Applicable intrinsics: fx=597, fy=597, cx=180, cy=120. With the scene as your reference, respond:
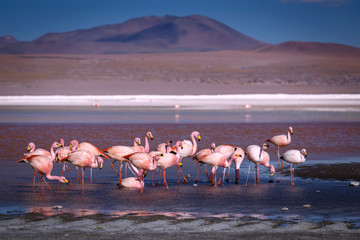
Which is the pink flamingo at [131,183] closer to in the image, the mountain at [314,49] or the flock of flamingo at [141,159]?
the flock of flamingo at [141,159]

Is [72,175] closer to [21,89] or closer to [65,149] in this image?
[65,149]

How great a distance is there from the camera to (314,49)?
6649 inches

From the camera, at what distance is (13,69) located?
8856 cm

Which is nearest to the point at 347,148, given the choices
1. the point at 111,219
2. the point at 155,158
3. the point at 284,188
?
the point at 284,188

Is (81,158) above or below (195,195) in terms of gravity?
above

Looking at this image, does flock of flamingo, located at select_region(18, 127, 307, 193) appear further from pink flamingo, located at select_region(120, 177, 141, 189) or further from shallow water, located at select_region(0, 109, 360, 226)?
shallow water, located at select_region(0, 109, 360, 226)

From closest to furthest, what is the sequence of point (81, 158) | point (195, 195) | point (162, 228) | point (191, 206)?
point (162, 228)
point (191, 206)
point (195, 195)
point (81, 158)

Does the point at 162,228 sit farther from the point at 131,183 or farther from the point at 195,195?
the point at 131,183

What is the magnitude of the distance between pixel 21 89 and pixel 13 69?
29496 mm

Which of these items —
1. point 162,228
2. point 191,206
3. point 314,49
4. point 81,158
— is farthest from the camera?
point 314,49

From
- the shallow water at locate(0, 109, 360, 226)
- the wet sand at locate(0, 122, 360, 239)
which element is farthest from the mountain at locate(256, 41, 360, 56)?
the wet sand at locate(0, 122, 360, 239)

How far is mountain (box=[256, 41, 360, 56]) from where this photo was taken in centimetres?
16250

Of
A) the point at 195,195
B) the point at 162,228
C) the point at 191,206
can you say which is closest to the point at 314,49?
the point at 195,195

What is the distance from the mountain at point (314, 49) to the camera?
162m
